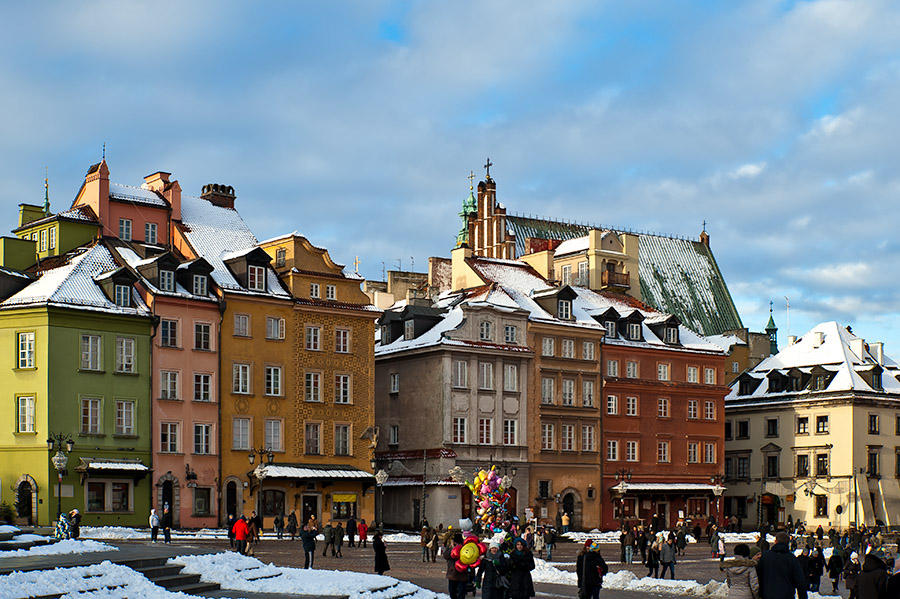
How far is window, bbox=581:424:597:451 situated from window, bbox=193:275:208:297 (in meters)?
27.1

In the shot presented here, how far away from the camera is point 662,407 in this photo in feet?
300

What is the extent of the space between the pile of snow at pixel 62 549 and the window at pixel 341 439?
38941 millimetres

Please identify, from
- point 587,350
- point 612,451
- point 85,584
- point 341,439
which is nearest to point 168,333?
point 341,439

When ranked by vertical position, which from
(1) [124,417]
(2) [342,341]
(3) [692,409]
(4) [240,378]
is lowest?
(3) [692,409]

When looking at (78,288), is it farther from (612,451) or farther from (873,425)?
(873,425)

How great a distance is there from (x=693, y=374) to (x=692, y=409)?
242cm

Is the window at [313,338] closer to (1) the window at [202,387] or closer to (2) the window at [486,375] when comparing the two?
(1) the window at [202,387]

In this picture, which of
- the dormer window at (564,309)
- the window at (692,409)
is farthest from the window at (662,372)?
the dormer window at (564,309)

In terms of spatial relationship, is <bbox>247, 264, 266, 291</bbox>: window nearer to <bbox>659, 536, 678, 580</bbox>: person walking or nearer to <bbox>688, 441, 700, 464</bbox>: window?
<bbox>659, 536, 678, 580</bbox>: person walking

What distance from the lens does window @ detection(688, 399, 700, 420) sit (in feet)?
305

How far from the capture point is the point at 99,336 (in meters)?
67.9

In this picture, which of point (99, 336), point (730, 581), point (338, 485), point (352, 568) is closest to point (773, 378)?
point (338, 485)

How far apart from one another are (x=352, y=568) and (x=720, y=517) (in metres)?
52.8

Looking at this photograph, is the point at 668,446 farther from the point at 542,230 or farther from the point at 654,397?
the point at 542,230
